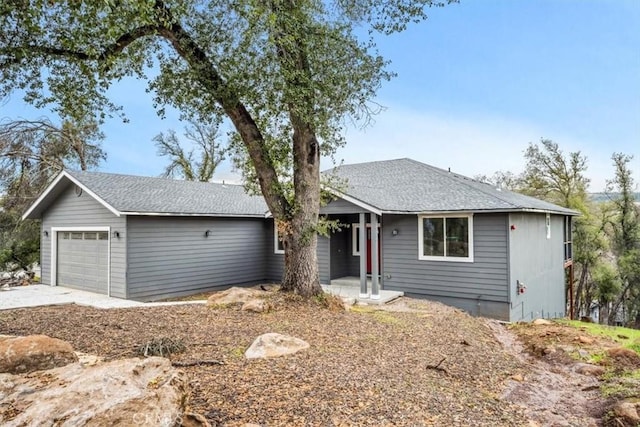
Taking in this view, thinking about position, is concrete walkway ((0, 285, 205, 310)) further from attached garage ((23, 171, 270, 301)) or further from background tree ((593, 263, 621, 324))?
background tree ((593, 263, 621, 324))

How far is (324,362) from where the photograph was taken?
4793 millimetres

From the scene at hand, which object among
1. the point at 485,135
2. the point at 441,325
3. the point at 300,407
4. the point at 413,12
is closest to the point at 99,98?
the point at 413,12

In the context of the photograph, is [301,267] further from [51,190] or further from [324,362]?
[51,190]

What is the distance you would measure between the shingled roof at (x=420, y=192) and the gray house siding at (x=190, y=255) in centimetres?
440

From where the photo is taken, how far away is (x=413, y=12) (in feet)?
27.6

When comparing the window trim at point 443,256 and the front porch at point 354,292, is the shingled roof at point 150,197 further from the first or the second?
the window trim at point 443,256

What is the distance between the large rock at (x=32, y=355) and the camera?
3.22 m

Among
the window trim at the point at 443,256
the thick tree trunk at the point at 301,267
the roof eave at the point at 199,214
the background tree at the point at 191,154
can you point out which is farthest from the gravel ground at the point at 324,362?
the background tree at the point at 191,154

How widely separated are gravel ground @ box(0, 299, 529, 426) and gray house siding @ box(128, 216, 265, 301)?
3.37 meters

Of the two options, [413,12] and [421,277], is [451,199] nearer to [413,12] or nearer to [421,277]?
[421,277]

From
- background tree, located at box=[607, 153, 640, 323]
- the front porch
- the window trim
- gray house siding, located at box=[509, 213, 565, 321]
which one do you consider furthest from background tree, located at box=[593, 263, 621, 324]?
the front porch

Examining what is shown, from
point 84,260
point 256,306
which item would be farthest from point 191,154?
point 256,306

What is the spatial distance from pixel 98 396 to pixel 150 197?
36.3 feet

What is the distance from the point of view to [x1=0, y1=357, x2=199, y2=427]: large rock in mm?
2242
